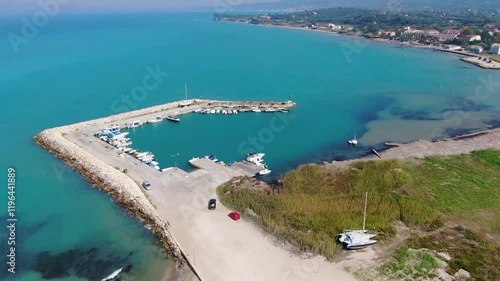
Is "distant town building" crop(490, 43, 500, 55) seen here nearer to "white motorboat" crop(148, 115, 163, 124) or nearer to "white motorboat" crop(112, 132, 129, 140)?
"white motorboat" crop(148, 115, 163, 124)

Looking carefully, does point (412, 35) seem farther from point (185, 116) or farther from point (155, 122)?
point (155, 122)

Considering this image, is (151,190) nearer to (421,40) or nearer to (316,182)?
(316,182)

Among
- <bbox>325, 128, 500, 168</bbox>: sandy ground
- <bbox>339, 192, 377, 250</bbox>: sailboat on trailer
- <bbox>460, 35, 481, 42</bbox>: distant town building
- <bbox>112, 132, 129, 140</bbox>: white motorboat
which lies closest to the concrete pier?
<bbox>112, 132, 129, 140</bbox>: white motorboat

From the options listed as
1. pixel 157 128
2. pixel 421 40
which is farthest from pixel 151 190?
pixel 421 40

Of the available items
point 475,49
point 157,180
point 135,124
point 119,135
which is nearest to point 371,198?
point 157,180

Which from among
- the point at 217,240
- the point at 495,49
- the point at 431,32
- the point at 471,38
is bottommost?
the point at 217,240

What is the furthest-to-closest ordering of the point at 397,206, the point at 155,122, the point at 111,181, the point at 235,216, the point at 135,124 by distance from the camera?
the point at 155,122 < the point at 135,124 < the point at 111,181 < the point at 397,206 < the point at 235,216
